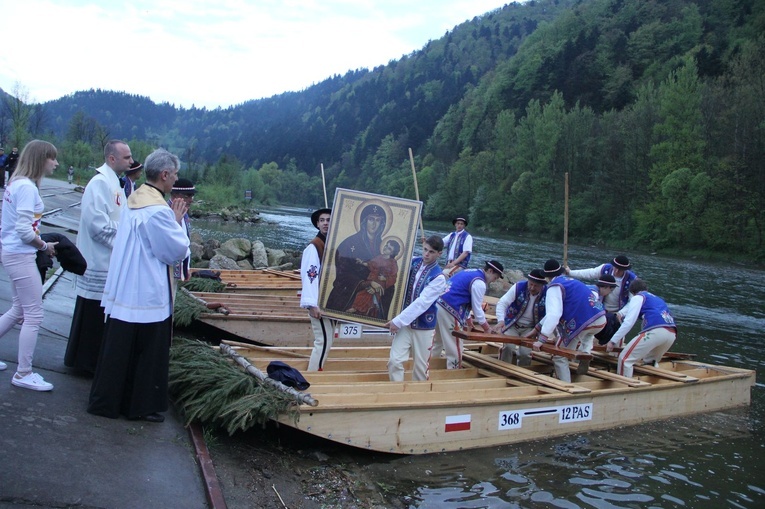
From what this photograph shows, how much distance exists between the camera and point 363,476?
6102mm

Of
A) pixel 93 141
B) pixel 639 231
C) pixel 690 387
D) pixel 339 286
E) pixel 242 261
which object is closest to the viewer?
pixel 339 286

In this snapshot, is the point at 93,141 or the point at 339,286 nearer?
the point at 339,286

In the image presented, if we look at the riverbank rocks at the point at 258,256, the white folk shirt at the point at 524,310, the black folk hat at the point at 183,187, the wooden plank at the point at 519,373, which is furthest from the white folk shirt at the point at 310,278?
the riverbank rocks at the point at 258,256

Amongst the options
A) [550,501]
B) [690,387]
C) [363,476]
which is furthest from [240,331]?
[690,387]

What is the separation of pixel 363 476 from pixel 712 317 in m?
17.4

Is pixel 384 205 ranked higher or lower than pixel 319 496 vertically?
higher

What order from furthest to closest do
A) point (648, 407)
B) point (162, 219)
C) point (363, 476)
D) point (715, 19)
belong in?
point (715, 19) < point (648, 407) < point (363, 476) < point (162, 219)

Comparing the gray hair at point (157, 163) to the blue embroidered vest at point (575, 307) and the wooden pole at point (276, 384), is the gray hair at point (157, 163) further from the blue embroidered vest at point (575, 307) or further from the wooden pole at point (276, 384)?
the blue embroidered vest at point (575, 307)

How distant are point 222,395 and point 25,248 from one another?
2.19m

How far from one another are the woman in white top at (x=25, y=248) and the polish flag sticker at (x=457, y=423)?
393 cm

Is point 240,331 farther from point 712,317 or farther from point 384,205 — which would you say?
point 712,317

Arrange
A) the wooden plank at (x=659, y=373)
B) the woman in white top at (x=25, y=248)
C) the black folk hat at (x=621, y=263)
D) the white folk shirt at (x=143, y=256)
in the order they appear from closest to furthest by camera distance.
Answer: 1. the white folk shirt at (x=143, y=256)
2. the woman in white top at (x=25, y=248)
3. the wooden plank at (x=659, y=373)
4. the black folk hat at (x=621, y=263)

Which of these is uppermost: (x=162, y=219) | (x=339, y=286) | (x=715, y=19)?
(x=715, y=19)

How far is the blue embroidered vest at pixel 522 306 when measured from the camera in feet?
30.0
